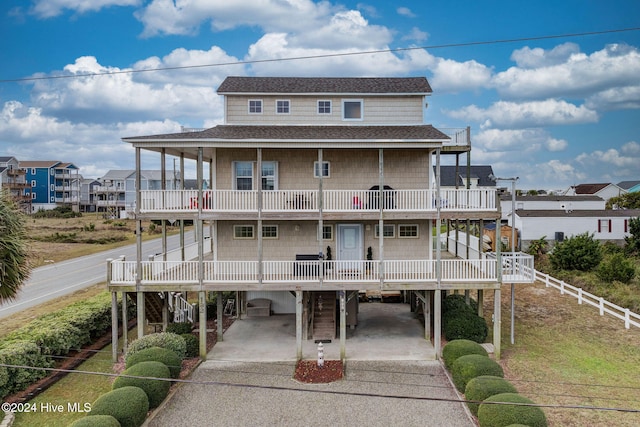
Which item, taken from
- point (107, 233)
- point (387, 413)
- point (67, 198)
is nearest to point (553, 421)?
point (387, 413)

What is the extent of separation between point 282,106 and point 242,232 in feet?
20.8

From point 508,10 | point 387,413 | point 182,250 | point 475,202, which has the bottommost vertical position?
point 387,413

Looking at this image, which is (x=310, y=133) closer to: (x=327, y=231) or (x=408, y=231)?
(x=327, y=231)

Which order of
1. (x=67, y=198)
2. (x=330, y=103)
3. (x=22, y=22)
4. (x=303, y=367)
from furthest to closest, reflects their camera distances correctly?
(x=67, y=198) → (x=22, y=22) → (x=330, y=103) → (x=303, y=367)

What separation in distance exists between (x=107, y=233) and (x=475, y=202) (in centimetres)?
5058

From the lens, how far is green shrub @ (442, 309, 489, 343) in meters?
16.4

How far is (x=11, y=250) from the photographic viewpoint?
361 inches

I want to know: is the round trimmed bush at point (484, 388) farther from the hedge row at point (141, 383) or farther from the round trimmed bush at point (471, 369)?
the hedge row at point (141, 383)

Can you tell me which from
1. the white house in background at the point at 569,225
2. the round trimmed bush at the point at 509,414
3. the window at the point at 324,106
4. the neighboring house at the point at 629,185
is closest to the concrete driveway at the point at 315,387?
the round trimmed bush at the point at 509,414

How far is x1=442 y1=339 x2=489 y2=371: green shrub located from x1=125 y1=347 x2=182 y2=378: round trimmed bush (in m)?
9.06

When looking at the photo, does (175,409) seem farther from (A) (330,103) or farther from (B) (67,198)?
(B) (67,198)

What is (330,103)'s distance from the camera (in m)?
20.1

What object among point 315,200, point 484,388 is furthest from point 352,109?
point 484,388

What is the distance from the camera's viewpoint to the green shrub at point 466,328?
16391 mm
